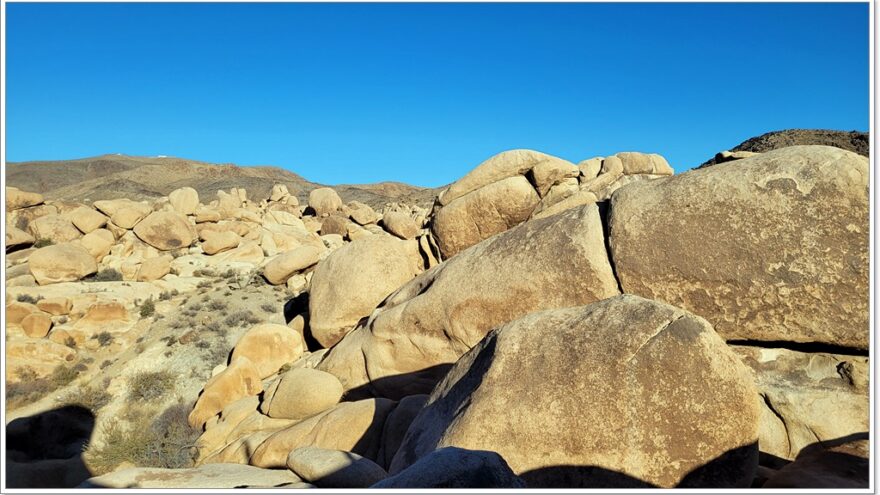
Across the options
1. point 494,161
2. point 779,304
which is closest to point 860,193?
point 779,304

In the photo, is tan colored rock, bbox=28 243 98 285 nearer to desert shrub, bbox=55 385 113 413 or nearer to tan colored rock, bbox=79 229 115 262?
tan colored rock, bbox=79 229 115 262

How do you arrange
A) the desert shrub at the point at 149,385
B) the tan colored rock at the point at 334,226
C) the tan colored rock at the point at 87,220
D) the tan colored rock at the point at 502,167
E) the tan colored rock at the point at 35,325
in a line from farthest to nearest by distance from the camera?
the tan colored rock at the point at 334,226, the tan colored rock at the point at 87,220, the tan colored rock at the point at 35,325, the desert shrub at the point at 149,385, the tan colored rock at the point at 502,167

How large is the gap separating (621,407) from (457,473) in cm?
205

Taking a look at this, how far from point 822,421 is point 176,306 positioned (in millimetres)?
20105

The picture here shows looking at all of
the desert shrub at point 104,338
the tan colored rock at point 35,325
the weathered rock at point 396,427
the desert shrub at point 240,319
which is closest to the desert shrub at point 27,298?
the tan colored rock at point 35,325

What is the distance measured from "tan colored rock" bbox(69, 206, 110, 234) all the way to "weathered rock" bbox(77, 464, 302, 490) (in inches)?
963

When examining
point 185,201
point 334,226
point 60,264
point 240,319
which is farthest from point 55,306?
point 334,226

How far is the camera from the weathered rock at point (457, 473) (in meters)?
4.03

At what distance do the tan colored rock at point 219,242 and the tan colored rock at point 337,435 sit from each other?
2009 centimetres

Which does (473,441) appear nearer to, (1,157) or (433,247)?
(1,157)

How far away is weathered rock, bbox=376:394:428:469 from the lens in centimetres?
783

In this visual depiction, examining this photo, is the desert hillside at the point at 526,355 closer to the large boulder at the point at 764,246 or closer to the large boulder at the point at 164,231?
the large boulder at the point at 764,246

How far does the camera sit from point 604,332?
5734 mm

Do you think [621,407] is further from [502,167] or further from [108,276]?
[108,276]
